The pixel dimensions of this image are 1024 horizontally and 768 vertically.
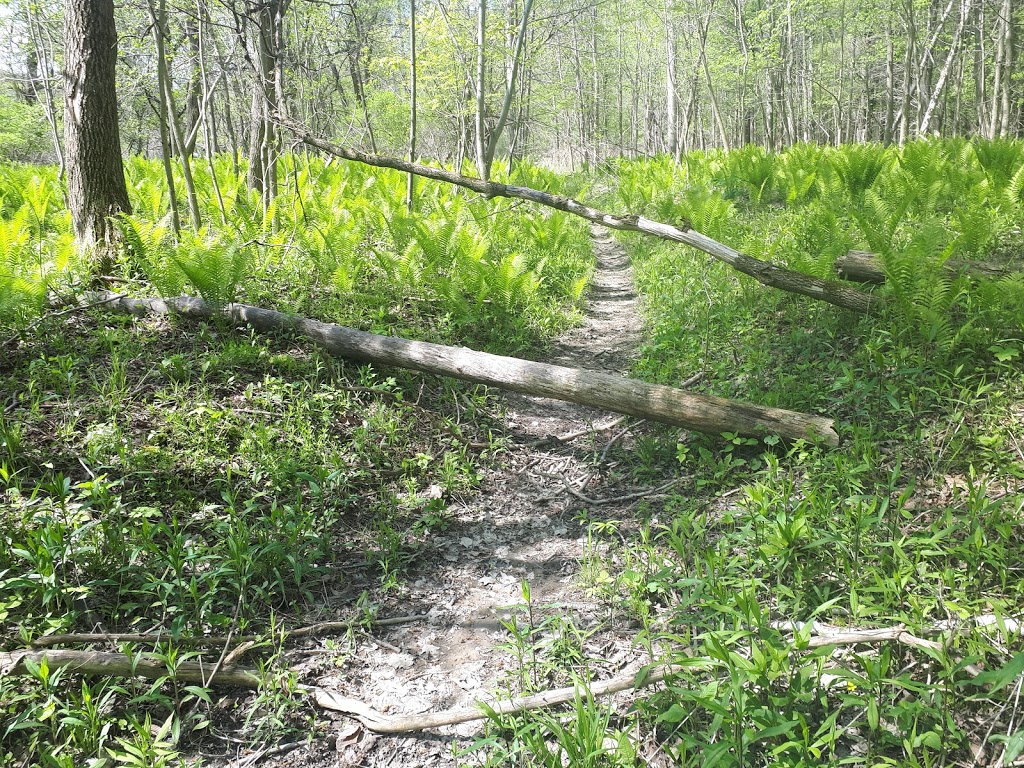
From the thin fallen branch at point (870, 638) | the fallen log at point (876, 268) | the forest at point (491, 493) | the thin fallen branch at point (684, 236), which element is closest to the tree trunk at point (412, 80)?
the forest at point (491, 493)

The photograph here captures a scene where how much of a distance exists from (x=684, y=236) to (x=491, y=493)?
2373 millimetres

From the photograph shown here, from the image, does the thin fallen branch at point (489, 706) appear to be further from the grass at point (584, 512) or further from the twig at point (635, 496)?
the twig at point (635, 496)

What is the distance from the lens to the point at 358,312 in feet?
15.9

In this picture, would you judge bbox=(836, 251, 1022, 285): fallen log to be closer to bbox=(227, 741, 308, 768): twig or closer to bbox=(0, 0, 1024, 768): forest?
bbox=(0, 0, 1024, 768): forest

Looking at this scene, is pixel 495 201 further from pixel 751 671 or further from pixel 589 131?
pixel 589 131

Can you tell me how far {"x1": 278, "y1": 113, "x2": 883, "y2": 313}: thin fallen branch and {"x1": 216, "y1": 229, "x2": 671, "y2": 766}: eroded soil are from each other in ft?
4.43

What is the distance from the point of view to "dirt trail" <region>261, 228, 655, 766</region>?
2189 mm

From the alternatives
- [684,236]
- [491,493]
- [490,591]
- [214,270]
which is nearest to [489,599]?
[490,591]

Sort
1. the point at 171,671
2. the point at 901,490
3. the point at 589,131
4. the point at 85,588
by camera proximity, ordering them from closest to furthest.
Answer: the point at 171,671 < the point at 85,588 < the point at 901,490 < the point at 589,131

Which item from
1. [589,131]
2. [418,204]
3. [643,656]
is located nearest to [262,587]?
[643,656]

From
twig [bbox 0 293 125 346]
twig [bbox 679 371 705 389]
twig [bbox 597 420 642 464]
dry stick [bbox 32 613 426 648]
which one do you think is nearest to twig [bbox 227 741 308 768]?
dry stick [bbox 32 613 426 648]

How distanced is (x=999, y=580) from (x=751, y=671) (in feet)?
3.67

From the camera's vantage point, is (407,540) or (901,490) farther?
(407,540)

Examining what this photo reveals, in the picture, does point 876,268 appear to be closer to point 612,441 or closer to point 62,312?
point 612,441
